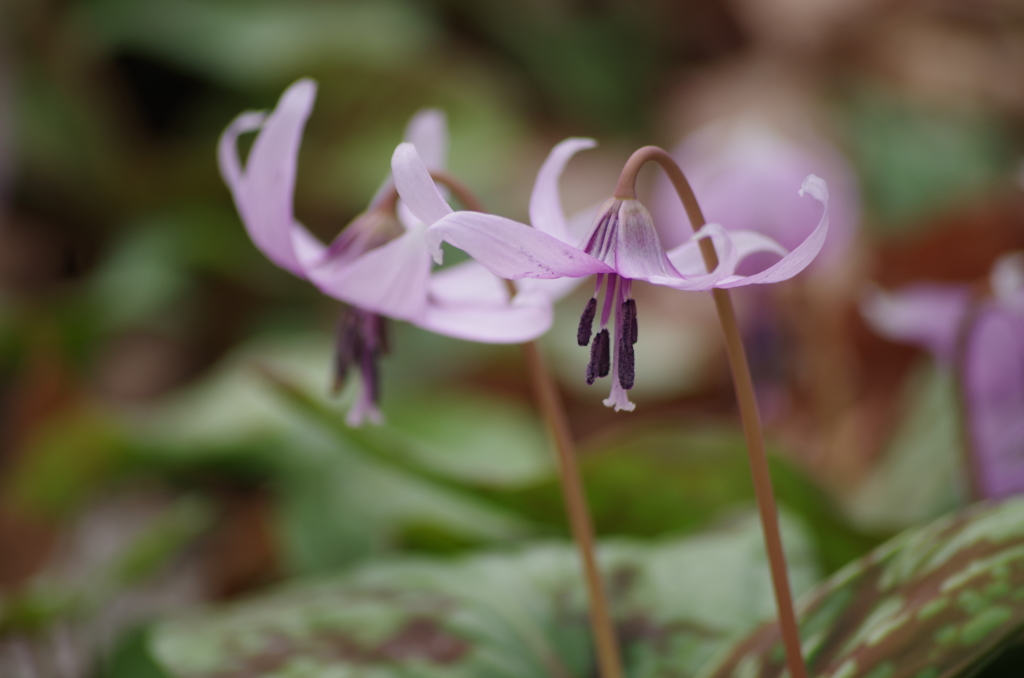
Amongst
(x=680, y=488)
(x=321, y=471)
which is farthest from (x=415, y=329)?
(x=680, y=488)

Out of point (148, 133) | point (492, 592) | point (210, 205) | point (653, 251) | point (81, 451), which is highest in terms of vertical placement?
point (148, 133)

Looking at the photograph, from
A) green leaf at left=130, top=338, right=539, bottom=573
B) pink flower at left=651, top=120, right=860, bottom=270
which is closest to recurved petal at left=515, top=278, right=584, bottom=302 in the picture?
green leaf at left=130, top=338, right=539, bottom=573

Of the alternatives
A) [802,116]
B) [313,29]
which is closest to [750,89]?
[802,116]

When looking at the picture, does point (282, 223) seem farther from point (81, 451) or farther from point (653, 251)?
point (81, 451)

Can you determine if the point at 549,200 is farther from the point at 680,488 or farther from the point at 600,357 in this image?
the point at 680,488

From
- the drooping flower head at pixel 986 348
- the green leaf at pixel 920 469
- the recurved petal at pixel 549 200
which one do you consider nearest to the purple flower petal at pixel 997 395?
→ the drooping flower head at pixel 986 348

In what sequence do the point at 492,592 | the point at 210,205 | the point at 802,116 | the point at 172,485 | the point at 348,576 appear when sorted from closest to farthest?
1. the point at 492,592
2. the point at 348,576
3. the point at 172,485
4. the point at 210,205
5. the point at 802,116

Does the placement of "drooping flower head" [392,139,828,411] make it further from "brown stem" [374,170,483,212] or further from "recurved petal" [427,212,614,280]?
"brown stem" [374,170,483,212]
